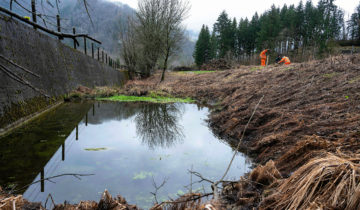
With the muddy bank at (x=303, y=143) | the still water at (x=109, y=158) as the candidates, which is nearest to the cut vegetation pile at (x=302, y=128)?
the muddy bank at (x=303, y=143)

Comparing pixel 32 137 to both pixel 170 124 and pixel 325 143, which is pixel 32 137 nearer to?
pixel 170 124

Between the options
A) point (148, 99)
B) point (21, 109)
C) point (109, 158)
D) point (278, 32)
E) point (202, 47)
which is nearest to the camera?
point (109, 158)

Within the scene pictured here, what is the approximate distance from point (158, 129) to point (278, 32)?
43739mm

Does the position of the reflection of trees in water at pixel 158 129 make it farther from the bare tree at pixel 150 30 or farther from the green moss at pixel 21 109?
the bare tree at pixel 150 30

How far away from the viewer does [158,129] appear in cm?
498

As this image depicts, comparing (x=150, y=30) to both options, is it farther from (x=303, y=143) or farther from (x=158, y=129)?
(x=303, y=143)

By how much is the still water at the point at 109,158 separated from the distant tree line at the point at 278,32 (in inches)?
1351

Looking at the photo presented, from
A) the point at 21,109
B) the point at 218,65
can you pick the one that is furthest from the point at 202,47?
the point at 21,109

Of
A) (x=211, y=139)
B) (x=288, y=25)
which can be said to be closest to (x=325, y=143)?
(x=211, y=139)

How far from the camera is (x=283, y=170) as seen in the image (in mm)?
2406

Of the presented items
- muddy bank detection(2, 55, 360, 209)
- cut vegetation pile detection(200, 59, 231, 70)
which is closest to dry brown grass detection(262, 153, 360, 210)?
muddy bank detection(2, 55, 360, 209)

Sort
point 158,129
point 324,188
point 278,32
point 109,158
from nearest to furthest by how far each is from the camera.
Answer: point 324,188 < point 109,158 < point 158,129 < point 278,32

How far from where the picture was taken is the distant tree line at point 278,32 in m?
40.8

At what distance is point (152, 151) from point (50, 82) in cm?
499
